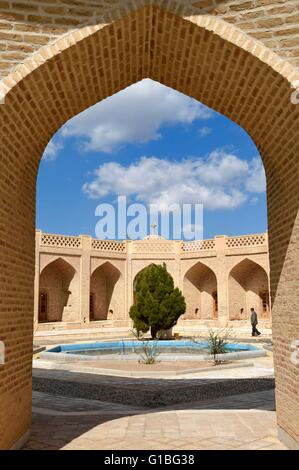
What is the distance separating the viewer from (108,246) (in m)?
24.8

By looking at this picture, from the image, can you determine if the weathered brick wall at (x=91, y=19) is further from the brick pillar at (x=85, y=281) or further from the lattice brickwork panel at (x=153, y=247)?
the lattice brickwork panel at (x=153, y=247)

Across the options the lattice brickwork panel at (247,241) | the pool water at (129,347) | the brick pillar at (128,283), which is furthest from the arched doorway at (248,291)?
the pool water at (129,347)

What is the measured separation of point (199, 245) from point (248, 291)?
3385 millimetres

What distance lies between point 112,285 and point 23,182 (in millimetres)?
21608

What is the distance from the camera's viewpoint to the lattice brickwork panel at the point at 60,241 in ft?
73.9

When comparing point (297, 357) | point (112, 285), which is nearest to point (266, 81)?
point (297, 357)

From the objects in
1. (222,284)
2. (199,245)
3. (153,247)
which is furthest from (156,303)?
(153,247)

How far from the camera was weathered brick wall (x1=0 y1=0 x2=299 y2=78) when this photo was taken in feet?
12.6

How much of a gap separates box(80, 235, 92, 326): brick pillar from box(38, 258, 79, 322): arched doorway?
1.19 ft

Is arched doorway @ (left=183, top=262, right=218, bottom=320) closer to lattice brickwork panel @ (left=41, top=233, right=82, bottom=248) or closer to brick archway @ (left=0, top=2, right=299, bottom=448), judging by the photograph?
lattice brickwork panel @ (left=41, top=233, right=82, bottom=248)

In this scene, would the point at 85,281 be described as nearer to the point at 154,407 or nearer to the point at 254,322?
the point at 254,322

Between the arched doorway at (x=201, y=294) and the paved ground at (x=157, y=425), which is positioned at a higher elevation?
the arched doorway at (x=201, y=294)

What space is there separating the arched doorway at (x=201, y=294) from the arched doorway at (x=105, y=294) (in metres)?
3.64
